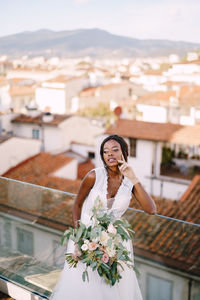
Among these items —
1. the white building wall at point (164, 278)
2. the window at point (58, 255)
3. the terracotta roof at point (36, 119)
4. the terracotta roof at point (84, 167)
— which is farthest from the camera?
the terracotta roof at point (36, 119)

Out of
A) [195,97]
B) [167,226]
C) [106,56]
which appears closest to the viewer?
[167,226]

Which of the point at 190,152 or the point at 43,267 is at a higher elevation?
the point at 43,267

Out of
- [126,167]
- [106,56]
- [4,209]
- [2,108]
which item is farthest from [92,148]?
[106,56]

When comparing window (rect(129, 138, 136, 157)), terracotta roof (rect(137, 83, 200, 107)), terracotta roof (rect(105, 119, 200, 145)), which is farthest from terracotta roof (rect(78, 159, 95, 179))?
terracotta roof (rect(137, 83, 200, 107))

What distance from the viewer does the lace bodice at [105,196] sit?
2.07m

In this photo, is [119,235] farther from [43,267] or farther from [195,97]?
[195,97]

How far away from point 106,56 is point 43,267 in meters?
201

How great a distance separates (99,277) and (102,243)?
0.28m

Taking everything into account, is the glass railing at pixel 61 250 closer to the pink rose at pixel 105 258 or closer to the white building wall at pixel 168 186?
the pink rose at pixel 105 258

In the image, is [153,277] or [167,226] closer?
[167,226]

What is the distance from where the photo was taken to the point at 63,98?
3397cm

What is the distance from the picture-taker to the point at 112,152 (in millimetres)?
2119

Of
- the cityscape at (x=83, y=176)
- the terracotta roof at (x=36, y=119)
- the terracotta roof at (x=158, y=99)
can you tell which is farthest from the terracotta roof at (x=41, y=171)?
the terracotta roof at (x=158, y=99)

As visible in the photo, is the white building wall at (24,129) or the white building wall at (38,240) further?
the white building wall at (24,129)
